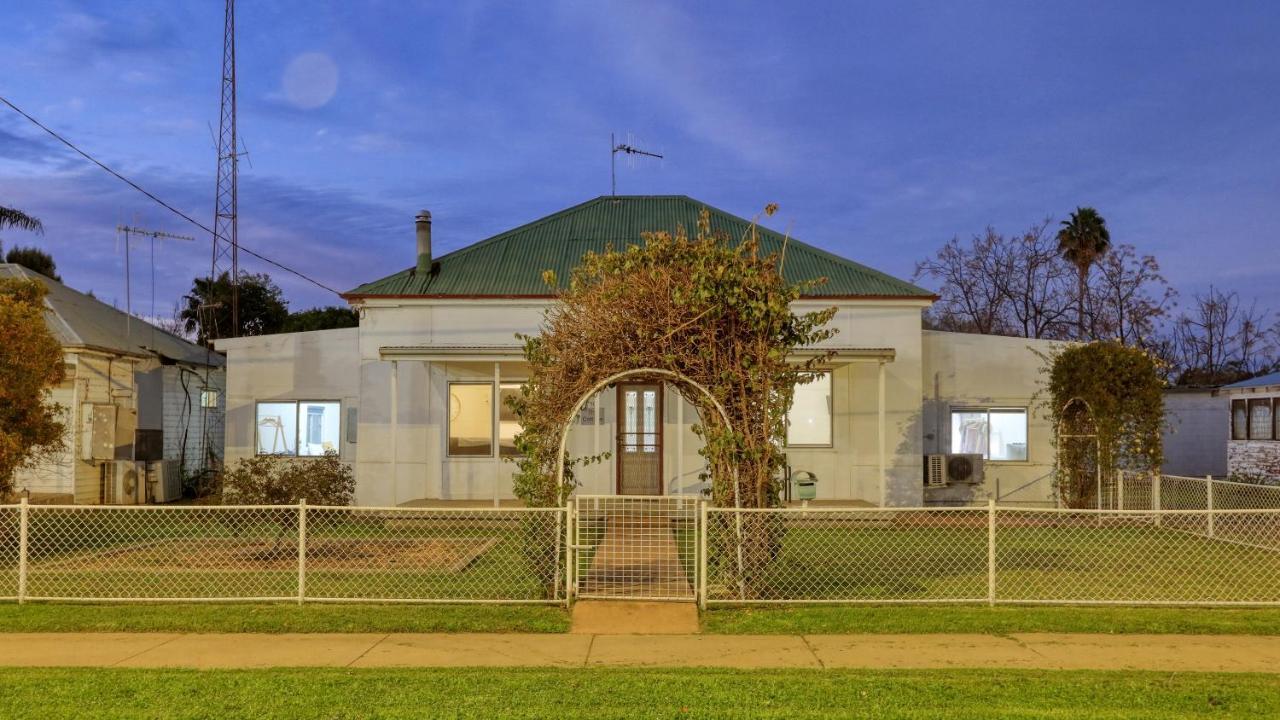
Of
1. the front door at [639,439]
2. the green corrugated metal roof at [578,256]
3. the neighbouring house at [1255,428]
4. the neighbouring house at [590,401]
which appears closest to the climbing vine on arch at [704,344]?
the neighbouring house at [590,401]

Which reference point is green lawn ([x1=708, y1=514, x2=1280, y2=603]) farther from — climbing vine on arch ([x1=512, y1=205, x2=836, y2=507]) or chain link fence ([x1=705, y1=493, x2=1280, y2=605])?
climbing vine on arch ([x1=512, y1=205, x2=836, y2=507])

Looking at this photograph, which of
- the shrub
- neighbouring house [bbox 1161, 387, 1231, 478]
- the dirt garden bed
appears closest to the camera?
the dirt garden bed

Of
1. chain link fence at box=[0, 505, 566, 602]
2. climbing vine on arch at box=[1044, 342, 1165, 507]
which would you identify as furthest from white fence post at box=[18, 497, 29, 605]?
climbing vine on arch at box=[1044, 342, 1165, 507]

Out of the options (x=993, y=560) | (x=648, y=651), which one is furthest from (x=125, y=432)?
(x=993, y=560)

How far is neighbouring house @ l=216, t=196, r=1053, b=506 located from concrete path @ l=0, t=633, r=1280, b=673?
7.71m

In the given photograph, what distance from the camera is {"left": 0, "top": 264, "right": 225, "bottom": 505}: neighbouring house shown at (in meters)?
16.9

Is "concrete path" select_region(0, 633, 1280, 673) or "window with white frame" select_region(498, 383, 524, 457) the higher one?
"window with white frame" select_region(498, 383, 524, 457)

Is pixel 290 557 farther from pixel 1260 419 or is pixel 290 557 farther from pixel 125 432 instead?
pixel 1260 419

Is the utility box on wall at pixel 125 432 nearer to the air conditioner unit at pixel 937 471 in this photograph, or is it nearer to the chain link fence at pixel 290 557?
the chain link fence at pixel 290 557

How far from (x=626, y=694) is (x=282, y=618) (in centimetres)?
361

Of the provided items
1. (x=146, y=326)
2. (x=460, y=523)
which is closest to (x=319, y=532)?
(x=460, y=523)

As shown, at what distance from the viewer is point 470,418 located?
1741cm

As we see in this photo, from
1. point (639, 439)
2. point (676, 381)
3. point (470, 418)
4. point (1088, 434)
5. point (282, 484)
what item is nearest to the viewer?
point (676, 381)

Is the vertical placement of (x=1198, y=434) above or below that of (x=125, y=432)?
below
